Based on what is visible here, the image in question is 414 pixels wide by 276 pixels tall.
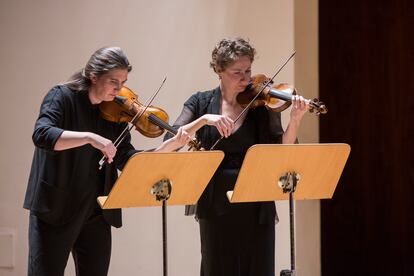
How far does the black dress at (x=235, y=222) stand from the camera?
2799 mm

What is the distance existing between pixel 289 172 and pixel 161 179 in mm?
490

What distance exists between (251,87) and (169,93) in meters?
1.30

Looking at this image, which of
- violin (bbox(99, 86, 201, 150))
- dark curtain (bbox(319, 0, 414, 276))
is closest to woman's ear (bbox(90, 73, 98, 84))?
violin (bbox(99, 86, 201, 150))

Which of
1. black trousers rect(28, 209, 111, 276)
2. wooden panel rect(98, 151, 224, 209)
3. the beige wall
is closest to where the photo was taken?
wooden panel rect(98, 151, 224, 209)

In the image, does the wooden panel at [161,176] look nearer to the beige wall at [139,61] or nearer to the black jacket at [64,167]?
the black jacket at [64,167]

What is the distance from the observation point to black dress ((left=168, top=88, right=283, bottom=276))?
2.80 metres

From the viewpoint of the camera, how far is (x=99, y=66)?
104 inches

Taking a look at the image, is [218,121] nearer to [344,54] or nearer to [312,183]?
[312,183]

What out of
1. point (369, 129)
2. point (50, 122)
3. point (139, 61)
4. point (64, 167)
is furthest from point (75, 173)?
point (369, 129)

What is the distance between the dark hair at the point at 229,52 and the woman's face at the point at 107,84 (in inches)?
17.4

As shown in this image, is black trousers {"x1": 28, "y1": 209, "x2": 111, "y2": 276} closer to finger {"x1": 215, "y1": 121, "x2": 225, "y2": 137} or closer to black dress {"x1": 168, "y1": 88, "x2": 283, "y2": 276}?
black dress {"x1": 168, "y1": 88, "x2": 283, "y2": 276}

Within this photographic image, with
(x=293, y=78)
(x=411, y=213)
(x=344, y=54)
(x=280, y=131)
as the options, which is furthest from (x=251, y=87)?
(x=411, y=213)

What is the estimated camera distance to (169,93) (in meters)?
4.15

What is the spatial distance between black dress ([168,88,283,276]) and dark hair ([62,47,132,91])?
52cm
